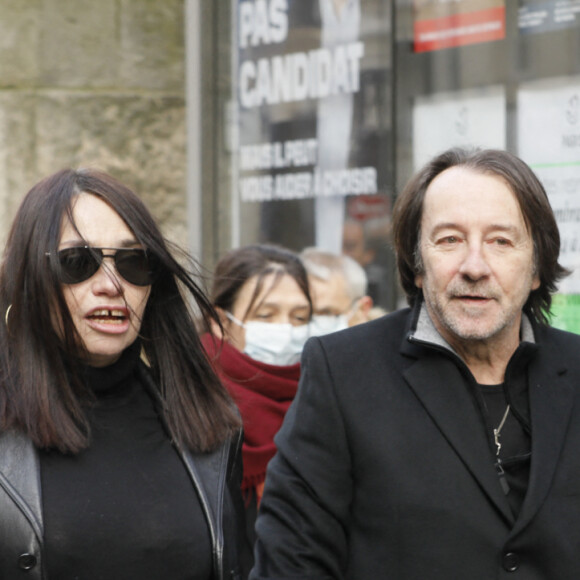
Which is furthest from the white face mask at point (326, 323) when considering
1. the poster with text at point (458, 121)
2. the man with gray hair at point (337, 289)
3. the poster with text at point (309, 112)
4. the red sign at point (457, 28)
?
the red sign at point (457, 28)

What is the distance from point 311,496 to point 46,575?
2.11ft

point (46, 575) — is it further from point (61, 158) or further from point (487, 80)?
point (61, 158)

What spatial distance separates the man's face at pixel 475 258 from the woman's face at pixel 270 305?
2033mm

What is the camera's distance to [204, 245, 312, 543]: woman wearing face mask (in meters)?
5.12

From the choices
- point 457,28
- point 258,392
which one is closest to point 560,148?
point 457,28

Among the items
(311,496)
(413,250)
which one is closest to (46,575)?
(311,496)

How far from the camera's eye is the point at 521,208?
127 inches

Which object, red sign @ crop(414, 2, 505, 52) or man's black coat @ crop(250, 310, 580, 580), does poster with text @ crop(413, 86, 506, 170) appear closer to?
red sign @ crop(414, 2, 505, 52)

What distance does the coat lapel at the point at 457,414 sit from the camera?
3061mm

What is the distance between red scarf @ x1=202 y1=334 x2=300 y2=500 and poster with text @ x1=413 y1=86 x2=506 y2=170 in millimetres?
1344

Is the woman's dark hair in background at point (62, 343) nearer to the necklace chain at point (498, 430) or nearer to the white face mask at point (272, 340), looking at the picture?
the necklace chain at point (498, 430)

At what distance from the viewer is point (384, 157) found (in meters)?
6.49

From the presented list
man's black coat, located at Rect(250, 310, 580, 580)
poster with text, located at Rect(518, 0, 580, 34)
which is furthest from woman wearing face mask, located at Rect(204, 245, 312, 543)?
man's black coat, located at Rect(250, 310, 580, 580)

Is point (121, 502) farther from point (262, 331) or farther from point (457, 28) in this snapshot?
point (457, 28)
